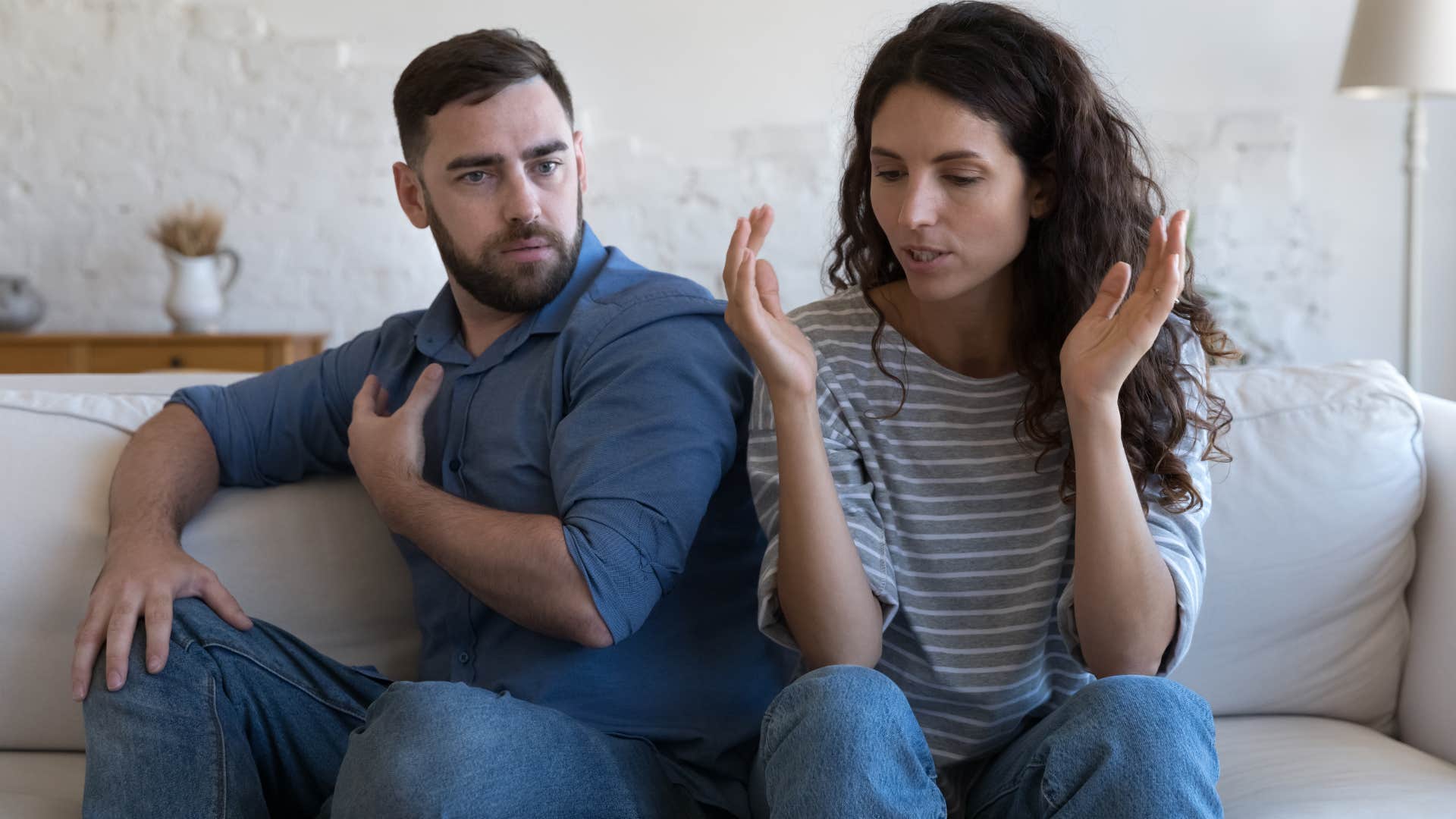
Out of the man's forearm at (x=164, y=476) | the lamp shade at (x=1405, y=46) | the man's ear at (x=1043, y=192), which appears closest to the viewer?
the man's ear at (x=1043, y=192)

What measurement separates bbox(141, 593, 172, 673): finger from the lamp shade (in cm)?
324

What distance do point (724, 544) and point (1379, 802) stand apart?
0.69 metres

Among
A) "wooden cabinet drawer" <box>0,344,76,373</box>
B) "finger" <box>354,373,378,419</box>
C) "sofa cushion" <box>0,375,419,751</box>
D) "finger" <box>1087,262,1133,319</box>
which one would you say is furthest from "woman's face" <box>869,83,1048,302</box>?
"wooden cabinet drawer" <box>0,344,76,373</box>

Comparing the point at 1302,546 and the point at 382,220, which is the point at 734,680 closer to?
the point at 1302,546

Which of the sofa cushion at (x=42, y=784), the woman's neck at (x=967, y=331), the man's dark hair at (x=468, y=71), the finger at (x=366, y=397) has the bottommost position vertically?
the sofa cushion at (x=42, y=784)

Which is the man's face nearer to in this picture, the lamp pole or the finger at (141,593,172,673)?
the finger at (141,593,172,673)

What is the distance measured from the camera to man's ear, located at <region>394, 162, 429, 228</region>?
165 cm

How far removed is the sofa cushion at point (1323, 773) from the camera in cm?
122

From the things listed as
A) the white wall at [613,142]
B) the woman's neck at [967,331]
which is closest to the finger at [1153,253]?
the woman's neck at [967,331]

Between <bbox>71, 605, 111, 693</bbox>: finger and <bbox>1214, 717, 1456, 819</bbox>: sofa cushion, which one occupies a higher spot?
<bbox>71, 605, 111, 693</bbox>: finger

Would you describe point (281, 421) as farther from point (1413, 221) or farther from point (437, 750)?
point (1413, 221)

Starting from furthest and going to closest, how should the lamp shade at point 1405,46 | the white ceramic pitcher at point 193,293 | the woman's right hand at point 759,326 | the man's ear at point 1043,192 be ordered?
the white ceramic pitcher at point 193,293 < the lamp shade at point 1405,46 < the man's ear at point 1043,192 < the woman's right hand at point 759,326

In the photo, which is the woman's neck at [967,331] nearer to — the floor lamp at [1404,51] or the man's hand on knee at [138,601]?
the man's hand on knee at [138,601]

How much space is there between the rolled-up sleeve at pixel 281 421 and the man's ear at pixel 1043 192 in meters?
0.83
